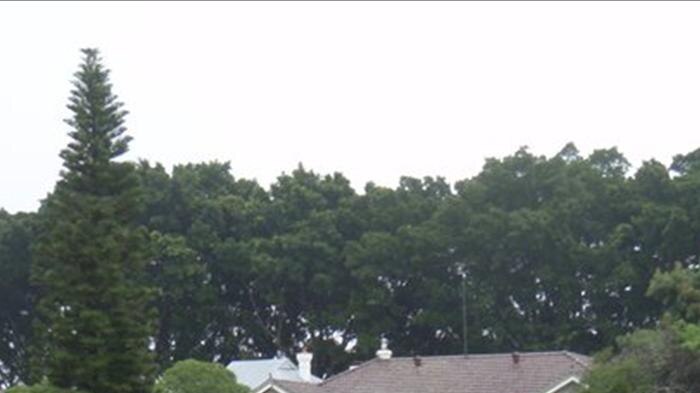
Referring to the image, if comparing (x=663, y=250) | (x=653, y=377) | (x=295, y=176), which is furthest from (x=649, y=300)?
(x=653, y=377)

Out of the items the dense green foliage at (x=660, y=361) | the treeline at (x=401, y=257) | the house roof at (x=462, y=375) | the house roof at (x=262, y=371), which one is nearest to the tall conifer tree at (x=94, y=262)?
the dense green foliage at (x=660, y=361)

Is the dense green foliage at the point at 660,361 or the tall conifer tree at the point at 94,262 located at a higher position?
the tall conifer tree at the point at 94,262

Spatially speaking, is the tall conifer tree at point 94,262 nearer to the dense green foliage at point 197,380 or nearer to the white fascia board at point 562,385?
the dense green foliage at point 197,380

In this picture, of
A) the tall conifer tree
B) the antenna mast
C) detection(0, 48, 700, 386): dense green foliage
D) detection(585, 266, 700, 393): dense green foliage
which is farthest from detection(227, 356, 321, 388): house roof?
detection(585, 266, 700, 393): dense green foliage

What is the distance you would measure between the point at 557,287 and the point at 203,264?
12.5m

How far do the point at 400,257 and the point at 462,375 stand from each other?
14.9 m

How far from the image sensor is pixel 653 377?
29906 mm

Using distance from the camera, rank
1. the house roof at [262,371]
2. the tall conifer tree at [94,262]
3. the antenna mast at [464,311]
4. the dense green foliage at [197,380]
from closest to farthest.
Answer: the tall conifer tree at [94,262]
the dense green foliage at [197,380]
the house roof at [262,371]
the antenna mast at [464,311]

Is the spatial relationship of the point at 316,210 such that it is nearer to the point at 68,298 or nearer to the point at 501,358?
the point at 501,358

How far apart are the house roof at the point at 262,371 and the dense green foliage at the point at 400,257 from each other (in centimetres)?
265

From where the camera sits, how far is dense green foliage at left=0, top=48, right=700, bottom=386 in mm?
51812

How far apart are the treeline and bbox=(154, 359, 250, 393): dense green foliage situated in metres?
12.6

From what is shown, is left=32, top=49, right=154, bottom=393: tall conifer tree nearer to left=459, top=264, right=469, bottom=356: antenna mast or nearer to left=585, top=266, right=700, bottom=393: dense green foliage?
left=585, top=266, right=700, bottom=393: dense green foliage

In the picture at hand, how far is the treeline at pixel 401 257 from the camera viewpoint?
51.8 m
